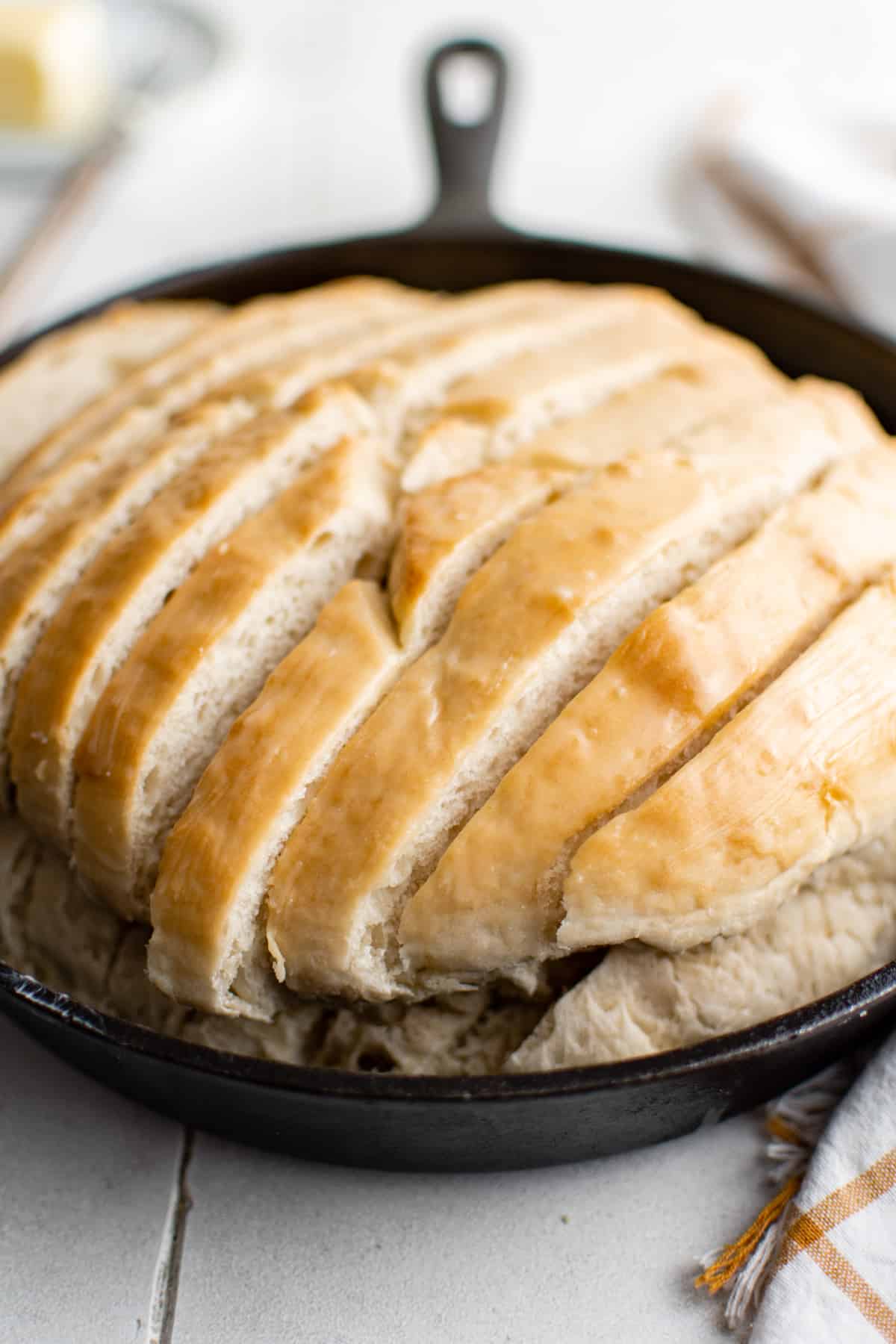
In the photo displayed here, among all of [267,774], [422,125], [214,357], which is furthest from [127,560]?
[422,125]

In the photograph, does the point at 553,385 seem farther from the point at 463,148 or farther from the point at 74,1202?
the point at 74,1202

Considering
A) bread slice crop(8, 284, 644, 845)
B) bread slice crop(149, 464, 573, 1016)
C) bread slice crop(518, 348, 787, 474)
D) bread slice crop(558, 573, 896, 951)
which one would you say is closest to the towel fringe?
bread slice crop(558, 573, 896, 951)

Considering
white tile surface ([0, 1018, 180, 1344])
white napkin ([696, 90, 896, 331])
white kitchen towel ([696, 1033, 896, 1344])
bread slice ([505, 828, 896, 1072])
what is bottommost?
white tile surface ([0, 1018, 180, 1344])

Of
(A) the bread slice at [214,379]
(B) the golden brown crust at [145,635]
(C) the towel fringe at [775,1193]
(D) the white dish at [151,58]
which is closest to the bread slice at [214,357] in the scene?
(A) the bread slice at [214,379]

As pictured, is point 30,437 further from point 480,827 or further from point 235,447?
point 480,827

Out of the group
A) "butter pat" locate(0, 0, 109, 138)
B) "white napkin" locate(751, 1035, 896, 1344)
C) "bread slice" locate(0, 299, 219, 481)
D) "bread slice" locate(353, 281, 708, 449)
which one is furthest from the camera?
"butter pat" locate(0, 0, 109, 138)

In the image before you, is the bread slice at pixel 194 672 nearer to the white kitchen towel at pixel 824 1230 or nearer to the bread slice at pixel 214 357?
the bread slice at pixel 214 357

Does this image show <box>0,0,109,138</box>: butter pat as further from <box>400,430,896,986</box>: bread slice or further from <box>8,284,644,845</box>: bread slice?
<box>400,430,896,986</box>: bread slice
